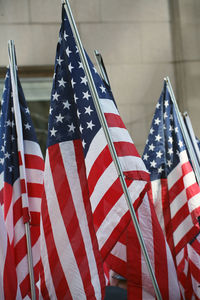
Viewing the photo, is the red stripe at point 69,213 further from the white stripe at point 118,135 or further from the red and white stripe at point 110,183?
the white stripe at point 118,135

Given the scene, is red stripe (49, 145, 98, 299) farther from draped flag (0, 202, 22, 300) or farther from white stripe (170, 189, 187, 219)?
white stripe (170, 189, 187, 219)

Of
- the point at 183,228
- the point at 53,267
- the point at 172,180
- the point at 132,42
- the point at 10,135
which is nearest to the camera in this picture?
the point at 53,267

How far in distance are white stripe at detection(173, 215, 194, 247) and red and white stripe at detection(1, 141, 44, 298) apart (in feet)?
6.35

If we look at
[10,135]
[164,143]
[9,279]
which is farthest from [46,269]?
[164,143]

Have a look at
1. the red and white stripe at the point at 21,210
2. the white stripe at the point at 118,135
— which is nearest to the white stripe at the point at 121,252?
the red and white stripe at the point at 21,210

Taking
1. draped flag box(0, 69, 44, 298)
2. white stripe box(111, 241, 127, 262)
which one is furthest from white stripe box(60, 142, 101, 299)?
white stripe box(111, 241, 127, 262)

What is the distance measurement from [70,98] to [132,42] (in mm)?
6502

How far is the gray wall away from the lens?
11.4 m

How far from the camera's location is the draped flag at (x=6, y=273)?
542 centimetres

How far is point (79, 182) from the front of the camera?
5383mm

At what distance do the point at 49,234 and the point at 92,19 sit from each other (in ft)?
23.2

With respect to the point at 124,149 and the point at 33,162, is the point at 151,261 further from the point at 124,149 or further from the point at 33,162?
the point at 33,162

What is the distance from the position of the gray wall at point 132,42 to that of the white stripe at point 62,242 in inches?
240

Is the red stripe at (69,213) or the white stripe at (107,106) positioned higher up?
the white stripe at (107,106)
